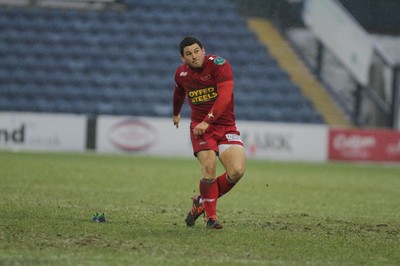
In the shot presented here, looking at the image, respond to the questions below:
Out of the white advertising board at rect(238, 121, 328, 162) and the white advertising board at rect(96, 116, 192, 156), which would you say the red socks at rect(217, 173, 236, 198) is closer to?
the white advertising board at rect(96, 116, 192, 156)

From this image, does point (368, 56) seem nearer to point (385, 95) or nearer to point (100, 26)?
point (385, 95)

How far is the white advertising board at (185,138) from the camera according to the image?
2566cm

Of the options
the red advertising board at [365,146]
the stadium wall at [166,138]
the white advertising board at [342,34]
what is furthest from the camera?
the white advertising board at [342,34]

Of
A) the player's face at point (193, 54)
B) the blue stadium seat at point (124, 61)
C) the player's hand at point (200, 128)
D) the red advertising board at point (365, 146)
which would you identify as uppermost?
the player's face at point (193, 54)

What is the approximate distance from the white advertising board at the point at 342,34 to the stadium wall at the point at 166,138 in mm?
4653

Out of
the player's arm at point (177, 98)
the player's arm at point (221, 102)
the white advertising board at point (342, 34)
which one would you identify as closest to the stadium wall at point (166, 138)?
the white advertising board at point (342, 34)

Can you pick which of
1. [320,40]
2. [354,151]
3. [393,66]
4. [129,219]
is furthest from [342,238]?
[320,40]

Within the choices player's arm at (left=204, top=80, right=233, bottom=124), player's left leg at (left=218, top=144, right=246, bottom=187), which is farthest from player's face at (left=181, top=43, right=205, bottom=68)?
player's left leg at (left=218, top=144, right=246, bottom=187)

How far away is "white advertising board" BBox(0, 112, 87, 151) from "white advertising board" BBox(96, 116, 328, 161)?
65cm

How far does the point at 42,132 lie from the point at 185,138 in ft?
14.0

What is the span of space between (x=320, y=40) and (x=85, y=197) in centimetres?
2158

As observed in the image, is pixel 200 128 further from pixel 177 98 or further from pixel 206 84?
pixel 177 98

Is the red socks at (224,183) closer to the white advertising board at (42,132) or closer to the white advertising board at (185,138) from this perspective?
the white advertising board at (42,132)

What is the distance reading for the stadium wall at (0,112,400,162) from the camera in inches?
986
